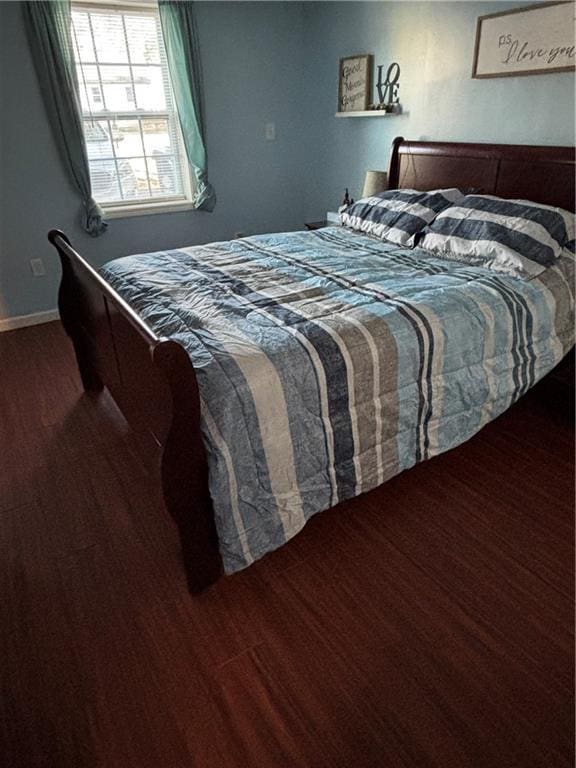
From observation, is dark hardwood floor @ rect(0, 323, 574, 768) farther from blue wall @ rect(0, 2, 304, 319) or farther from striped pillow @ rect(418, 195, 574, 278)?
blue wall @ rect(0, 2, 304, 319)

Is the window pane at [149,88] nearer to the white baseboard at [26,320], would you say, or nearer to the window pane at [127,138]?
the window pane at [127,138]

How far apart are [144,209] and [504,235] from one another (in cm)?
270

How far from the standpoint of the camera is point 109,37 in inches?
127

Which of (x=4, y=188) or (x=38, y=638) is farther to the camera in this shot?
(x=4, y=188)

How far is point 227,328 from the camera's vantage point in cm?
161

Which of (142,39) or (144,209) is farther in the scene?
(144,209)

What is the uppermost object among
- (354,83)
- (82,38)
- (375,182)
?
(82,38)

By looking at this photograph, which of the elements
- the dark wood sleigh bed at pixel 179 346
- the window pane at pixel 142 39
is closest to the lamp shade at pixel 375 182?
the dark wood sleigh bed at pixel 179 346

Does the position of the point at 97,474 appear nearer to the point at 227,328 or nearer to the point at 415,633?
the point at 227,328

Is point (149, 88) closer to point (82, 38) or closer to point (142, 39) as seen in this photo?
point (142, 39)

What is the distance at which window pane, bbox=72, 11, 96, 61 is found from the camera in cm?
309

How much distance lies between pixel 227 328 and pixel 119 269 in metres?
0.96

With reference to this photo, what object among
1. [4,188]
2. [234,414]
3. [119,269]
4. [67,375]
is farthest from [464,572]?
[4,188]

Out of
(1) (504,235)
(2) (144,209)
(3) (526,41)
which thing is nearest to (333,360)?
(1) (504,235)
